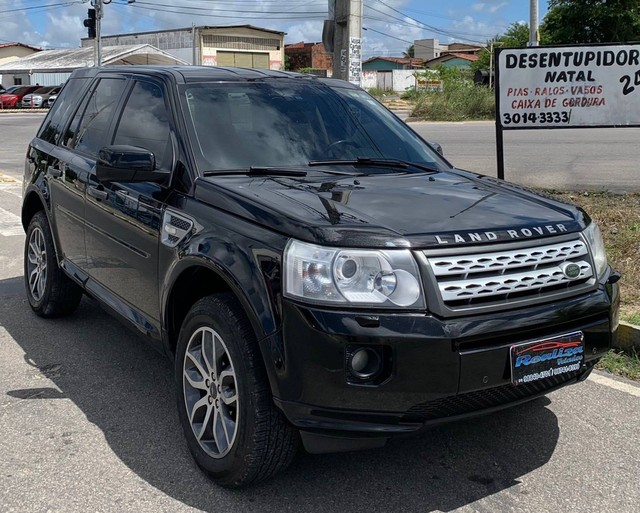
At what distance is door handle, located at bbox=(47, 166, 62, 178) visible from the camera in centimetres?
534

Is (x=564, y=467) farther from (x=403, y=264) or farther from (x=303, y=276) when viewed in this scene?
(x=303, y=276)

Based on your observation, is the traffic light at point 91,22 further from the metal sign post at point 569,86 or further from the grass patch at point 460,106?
the metal sign post at point 569,86

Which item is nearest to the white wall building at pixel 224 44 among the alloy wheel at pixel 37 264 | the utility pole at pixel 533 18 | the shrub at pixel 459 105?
the shrub at pixel 459 105

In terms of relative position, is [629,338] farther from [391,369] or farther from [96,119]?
[96,119]

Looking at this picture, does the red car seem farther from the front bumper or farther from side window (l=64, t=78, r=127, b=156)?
the front bumper

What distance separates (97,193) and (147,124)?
57cm

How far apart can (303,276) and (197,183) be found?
102 centimetres

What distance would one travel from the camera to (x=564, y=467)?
3576 millimetres

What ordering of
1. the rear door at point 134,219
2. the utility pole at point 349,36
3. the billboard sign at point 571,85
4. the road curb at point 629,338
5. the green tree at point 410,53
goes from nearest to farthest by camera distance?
the rear door at point 134,219, the road curb at point 629,338, the billboard sign at point 571,85, the utility pole at point 349,36, the green tree at point 410,53

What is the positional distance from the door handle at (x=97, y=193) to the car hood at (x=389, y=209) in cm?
105

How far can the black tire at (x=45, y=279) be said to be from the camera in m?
5.58

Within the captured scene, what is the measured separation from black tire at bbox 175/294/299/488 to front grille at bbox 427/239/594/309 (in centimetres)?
83

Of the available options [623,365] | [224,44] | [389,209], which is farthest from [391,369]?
[224,44]

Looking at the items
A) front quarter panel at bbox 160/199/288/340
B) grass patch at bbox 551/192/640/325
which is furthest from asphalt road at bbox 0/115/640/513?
grass patch at bbox 551/192/640/325
